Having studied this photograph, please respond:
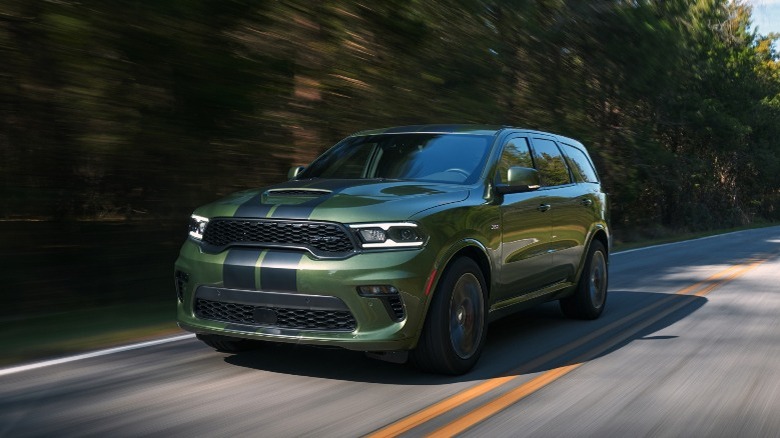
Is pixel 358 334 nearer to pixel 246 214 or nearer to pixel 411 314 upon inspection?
pixel 411 314

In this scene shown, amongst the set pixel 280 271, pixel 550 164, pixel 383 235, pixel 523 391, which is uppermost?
pixel 550 164

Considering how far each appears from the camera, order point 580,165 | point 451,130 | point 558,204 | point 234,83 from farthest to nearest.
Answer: point 234,83
point 580,165
point 558,204
point 451,130

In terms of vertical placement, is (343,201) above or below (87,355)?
above

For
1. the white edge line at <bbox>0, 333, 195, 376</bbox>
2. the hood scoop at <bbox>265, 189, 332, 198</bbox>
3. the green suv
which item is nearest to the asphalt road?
the white edge line at <bbox>0, 333, 195, 376</bbox>

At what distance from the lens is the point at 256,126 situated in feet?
37.8

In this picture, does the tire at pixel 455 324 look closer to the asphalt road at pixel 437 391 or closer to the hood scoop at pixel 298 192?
the asphalt road at pixel 437 391

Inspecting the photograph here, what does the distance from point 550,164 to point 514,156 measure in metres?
1.04

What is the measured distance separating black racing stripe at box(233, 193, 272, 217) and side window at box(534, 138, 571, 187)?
299 centimetres

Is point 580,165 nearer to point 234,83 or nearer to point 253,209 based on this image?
point 234,83

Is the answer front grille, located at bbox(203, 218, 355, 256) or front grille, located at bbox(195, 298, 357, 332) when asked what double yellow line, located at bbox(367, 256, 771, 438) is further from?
front grille, located at bbox(203, 218, 355, 256)

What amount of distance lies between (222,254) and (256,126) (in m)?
5.78

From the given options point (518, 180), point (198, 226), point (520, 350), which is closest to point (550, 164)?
point (518, 180)

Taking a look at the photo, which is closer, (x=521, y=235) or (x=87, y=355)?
(x=87, y=355)

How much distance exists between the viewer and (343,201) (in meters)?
5.92
